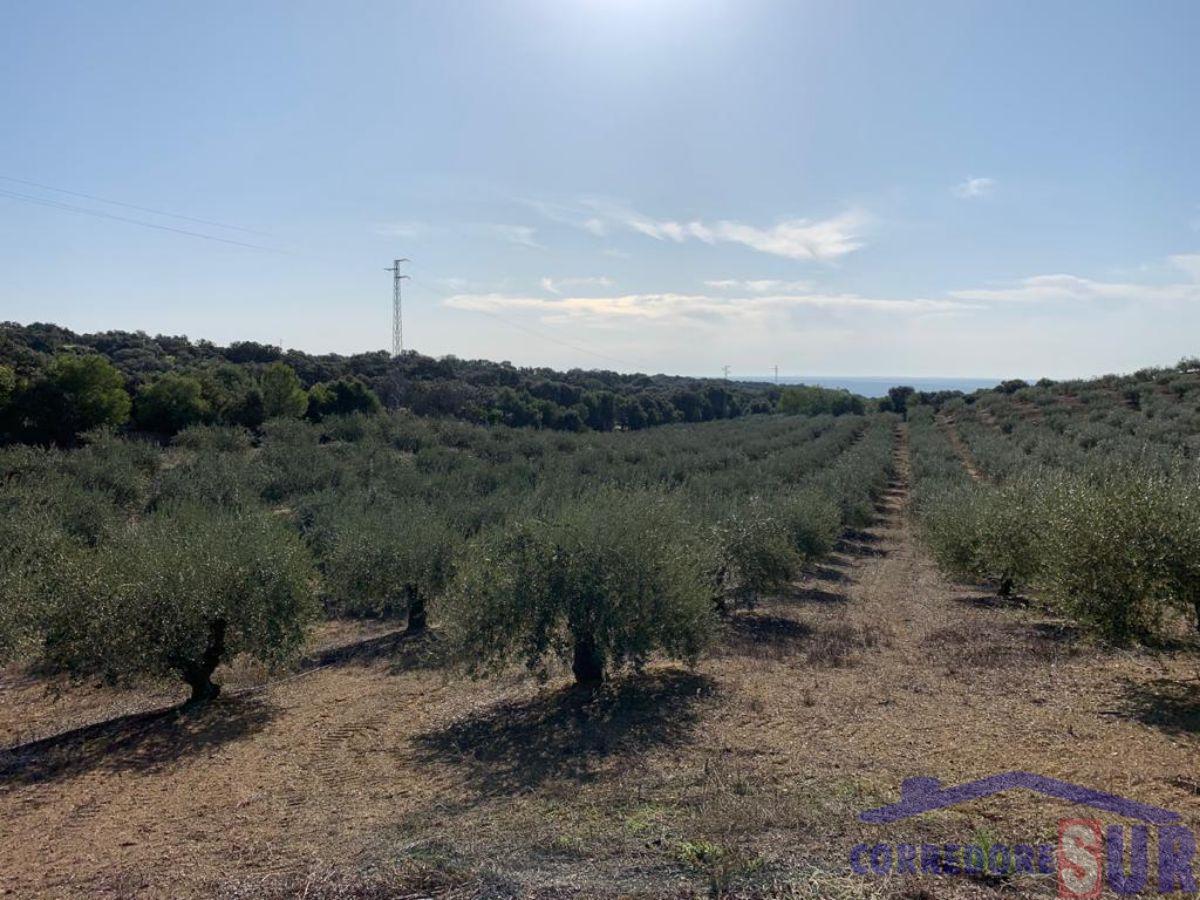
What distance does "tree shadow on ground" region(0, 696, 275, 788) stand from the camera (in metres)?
12.5

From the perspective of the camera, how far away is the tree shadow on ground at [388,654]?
1805 centimetres

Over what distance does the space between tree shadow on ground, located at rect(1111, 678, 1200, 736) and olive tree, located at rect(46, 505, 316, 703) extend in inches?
577

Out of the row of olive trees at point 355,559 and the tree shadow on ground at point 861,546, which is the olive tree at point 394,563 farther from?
the tree shadow on ground at point 861,546

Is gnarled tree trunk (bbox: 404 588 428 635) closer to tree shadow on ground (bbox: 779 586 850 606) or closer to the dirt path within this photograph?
tree shadow on ground (bbox: 779 586 850 606)

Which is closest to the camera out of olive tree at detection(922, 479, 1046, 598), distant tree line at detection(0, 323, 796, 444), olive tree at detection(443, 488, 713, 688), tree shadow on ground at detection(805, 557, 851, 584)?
olive tree at detection(443, 488, 713, 688)

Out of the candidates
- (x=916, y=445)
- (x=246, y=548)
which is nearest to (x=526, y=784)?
(x=246, y=548)

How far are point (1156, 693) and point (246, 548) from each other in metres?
16.5

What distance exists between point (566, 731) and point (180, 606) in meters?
7.70

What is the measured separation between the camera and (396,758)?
12062mm

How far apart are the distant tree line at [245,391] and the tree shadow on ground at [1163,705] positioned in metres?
52.3

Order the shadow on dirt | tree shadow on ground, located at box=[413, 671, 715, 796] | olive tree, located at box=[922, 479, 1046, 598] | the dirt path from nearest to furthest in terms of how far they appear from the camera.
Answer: tree shadow on ground, located at box=[413, 671, 715, 796] < olive tree, located at box=[922, 479, 1046, 598] < the shadow on dirt < the dirt path

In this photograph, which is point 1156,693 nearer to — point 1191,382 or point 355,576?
point 355,576
